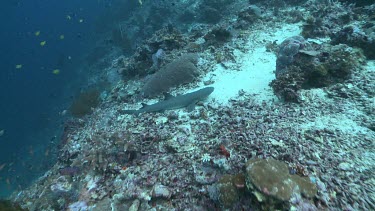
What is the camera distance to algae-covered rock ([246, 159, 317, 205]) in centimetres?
357

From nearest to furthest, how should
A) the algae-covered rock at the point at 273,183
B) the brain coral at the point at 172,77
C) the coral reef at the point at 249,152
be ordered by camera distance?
the algae-covered rock at the point at 273,183
the coral reef at the point at 249,152
the brain coral at the point at 172,77

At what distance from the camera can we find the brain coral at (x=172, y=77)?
10.2m

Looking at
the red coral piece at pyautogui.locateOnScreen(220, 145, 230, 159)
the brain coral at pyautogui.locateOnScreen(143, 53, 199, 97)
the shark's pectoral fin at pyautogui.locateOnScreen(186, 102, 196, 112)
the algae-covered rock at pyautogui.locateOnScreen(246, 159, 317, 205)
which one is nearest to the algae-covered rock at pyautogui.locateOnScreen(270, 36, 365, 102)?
the shark's pectoral fin at pyautogui.locateOnScreen(186, 102, 196, 112)

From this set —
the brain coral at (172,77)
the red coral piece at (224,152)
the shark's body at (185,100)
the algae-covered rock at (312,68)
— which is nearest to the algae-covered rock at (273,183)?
the red coral piece at (224,152)

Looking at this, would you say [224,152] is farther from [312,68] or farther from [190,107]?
[312,68]

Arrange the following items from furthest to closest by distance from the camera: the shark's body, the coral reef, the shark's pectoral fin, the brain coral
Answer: the brain coral < the shark's body < the shark's pectoral fin < the coral reef

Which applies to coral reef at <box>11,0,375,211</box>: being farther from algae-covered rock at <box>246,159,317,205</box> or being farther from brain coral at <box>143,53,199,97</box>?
brain coral at <box>143,53,199,97</box>

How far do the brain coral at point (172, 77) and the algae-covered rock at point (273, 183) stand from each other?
669 centimetres

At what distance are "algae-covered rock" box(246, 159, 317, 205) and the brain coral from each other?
6.69 m

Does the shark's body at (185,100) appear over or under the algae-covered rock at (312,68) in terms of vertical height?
under

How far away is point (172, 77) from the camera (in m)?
10.2

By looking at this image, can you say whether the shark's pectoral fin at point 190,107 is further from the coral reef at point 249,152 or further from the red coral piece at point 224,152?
the red coral piece at point 224,152

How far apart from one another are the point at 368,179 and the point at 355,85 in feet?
11.6

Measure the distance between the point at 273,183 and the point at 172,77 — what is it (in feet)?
24.1
